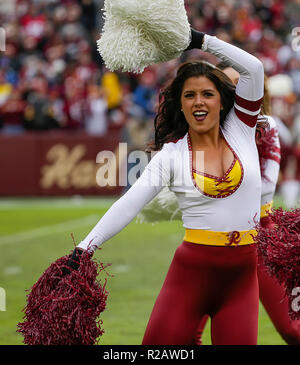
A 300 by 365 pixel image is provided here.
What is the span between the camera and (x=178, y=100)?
3604mm

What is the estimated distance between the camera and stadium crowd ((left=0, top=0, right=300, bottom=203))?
45.9 ft

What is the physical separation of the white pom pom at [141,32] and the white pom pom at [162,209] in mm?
998

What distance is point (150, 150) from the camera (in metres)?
3.72

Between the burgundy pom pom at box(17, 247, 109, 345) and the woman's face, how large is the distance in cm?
77

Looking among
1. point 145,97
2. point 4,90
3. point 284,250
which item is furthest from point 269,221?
point 4,90

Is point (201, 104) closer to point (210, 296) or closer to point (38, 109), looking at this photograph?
point (210, 296)

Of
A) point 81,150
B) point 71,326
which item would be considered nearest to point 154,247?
point 81,150

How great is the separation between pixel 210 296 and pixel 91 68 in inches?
502

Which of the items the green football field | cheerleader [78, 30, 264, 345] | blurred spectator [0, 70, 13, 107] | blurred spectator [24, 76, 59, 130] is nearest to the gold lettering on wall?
the green football field

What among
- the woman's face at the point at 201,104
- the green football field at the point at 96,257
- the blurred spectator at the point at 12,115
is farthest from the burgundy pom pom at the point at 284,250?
the blurred spectator at the point at 12,115

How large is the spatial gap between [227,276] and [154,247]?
5.70m

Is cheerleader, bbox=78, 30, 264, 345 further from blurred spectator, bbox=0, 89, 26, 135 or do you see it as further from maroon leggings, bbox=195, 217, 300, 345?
blurred spectator, bbox=0, 89, 26, 135
